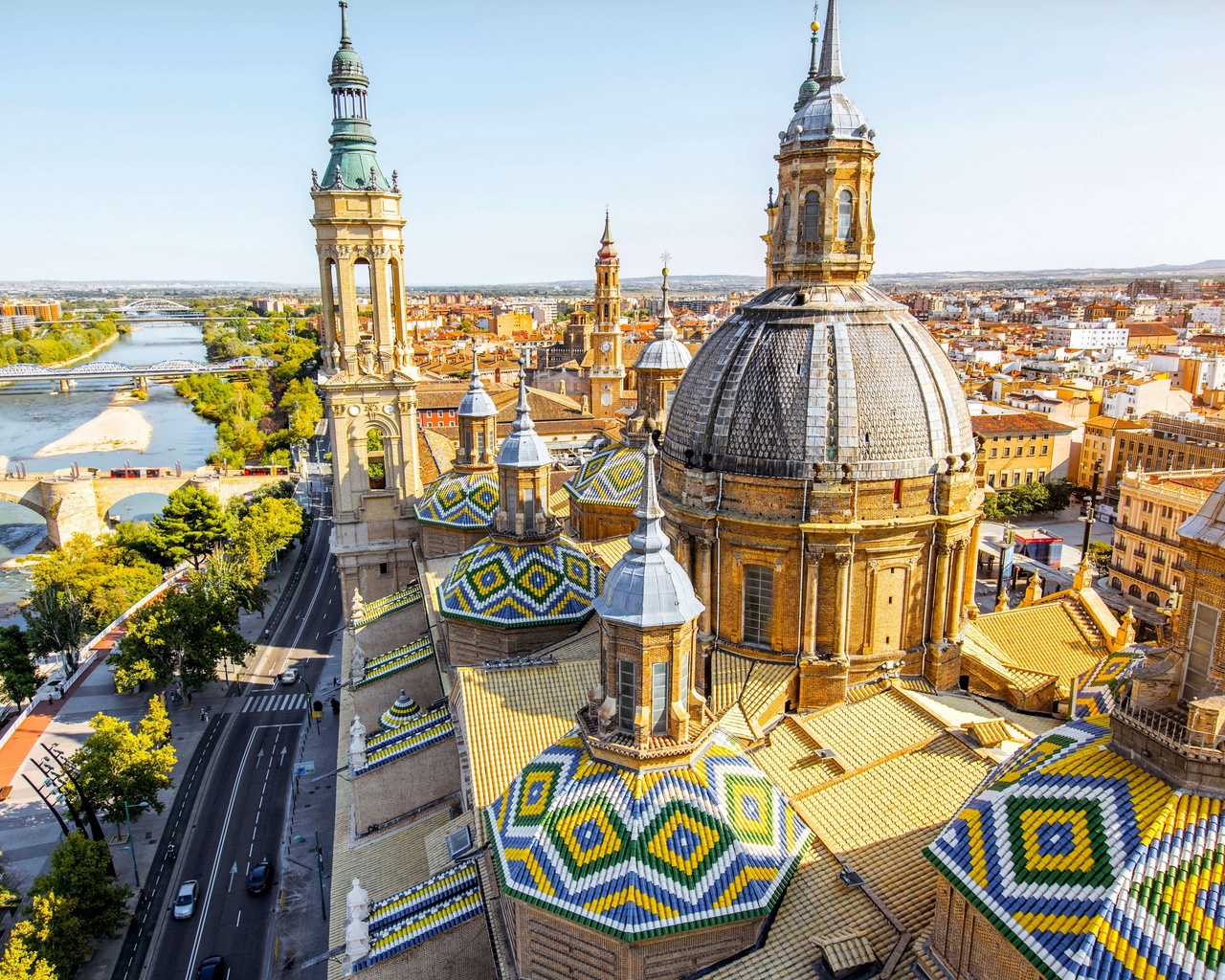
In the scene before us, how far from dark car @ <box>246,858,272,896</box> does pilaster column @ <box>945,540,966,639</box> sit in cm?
2171

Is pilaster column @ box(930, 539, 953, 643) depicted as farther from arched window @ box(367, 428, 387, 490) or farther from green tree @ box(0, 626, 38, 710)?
green tree @ box(0, 626, 38, 710)

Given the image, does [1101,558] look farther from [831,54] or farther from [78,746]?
[78,746]

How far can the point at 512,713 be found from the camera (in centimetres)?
2064

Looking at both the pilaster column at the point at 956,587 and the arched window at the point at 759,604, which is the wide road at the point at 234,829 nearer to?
the arched window at the point at 759,604

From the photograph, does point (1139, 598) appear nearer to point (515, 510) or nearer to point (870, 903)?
point (515, 510)

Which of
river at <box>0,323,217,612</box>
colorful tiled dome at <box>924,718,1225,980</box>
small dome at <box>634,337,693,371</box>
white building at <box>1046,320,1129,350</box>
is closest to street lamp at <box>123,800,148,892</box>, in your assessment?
small dome at <box>634,337,693,371</box>

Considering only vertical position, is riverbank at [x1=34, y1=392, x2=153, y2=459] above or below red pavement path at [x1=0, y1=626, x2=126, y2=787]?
above

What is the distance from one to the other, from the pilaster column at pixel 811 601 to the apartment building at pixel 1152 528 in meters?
36.6

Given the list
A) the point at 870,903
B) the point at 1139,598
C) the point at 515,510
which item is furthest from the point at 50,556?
the point at 1139,598

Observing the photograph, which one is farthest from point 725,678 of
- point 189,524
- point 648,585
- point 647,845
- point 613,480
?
point 189,524

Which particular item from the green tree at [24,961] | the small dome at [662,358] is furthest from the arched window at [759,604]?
the green tree at [24,961]

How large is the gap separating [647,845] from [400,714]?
1569cm

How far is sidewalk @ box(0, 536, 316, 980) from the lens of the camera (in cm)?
2888

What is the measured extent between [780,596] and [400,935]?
35.3 ft
